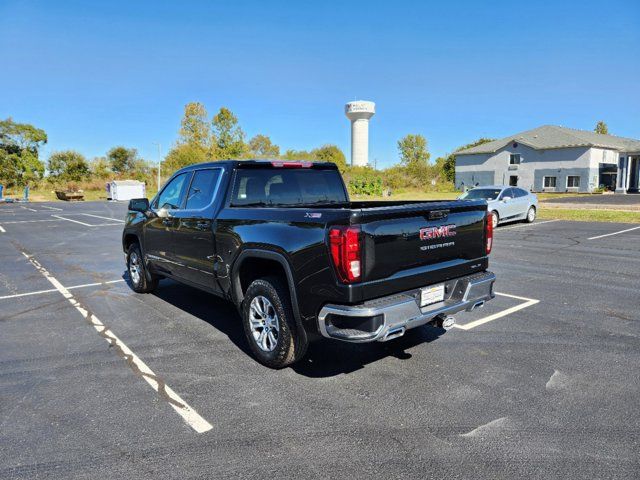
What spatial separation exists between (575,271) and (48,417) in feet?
27.7

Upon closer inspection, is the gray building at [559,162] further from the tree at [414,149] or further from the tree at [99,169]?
the tree at [99,169]

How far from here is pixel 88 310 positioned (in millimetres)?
6121

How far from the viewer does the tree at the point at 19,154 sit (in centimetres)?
5647

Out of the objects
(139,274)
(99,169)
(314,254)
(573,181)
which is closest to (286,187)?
(314,254)

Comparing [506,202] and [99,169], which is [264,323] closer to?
[506,202]

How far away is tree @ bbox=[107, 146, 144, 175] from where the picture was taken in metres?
74.7

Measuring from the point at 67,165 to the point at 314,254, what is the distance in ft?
225

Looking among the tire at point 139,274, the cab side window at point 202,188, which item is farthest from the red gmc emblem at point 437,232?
the tire at point 139,274

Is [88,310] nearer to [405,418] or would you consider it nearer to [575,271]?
[405,418]

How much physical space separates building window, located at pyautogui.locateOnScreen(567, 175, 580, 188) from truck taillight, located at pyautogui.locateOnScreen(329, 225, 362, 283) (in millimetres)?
51948

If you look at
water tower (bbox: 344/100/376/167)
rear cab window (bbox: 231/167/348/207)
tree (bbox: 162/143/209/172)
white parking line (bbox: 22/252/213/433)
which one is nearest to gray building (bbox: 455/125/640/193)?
tree (bbox: 162/143/209/172)

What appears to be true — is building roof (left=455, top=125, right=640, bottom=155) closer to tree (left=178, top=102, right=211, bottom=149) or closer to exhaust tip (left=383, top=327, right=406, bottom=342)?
tree (left=178, top=102, right=211, bottom=149)

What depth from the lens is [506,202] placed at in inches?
649

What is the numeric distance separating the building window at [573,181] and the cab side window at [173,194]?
167ft
